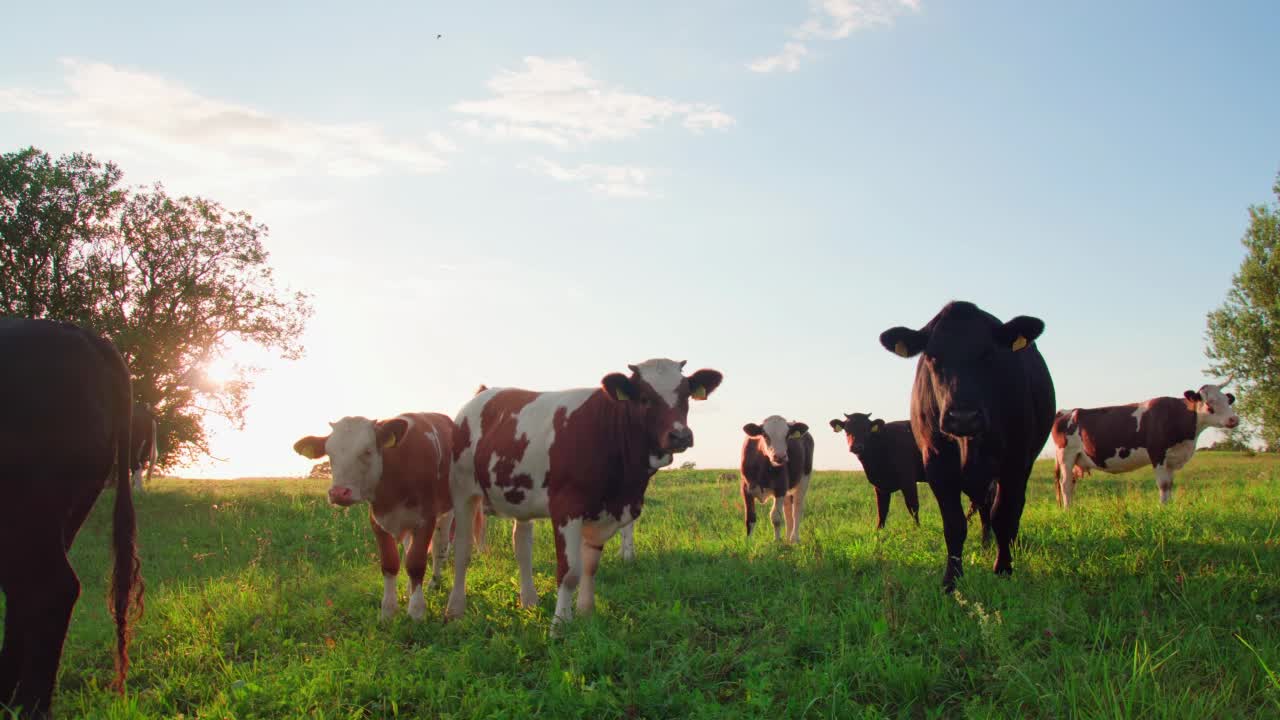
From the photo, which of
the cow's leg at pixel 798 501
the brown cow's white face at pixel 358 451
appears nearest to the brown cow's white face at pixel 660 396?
the brown cow's white face at pixel 358 451

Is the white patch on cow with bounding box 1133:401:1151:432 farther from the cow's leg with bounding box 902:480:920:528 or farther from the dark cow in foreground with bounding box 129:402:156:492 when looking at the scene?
the dark cow in foreground with bounding box 129:402:156:492

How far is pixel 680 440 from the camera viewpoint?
7754 millimetres

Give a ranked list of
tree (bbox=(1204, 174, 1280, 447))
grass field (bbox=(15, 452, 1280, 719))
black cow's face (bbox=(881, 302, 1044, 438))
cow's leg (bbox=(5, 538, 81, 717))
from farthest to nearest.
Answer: tree (bbox=(1204, 174, 1280, 447)), black cow's face (bbox=(881, 302, 1044, 438)), cow's leg (bbox=(5, 538, 81, 717)), grass field (bbox=(15, 452, 1280, 719))

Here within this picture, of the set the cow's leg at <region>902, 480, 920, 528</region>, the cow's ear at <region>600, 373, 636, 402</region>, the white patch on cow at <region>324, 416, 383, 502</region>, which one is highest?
the cow's ear at <region>600, 373, 636, 402</region>

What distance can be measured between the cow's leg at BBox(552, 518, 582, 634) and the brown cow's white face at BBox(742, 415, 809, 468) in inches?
252

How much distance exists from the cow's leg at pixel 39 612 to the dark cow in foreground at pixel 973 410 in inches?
274

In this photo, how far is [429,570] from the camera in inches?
442

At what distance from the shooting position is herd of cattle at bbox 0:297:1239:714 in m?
5.95

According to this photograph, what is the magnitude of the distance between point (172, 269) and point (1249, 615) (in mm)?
27531

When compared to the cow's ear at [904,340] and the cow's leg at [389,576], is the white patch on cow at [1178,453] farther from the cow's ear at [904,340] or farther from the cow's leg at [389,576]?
the cow's leg at [389,576]

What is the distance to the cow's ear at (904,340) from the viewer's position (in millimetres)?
8336

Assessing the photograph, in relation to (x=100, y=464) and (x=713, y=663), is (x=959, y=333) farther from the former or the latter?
(x=100, y=464)

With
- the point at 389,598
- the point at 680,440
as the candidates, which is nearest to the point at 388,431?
the point at 389,598

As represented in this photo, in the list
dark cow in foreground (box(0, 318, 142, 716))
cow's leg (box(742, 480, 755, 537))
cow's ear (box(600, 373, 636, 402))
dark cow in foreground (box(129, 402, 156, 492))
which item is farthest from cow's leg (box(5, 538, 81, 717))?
dark cow in foreground (box(129, 402, 156, 492))
